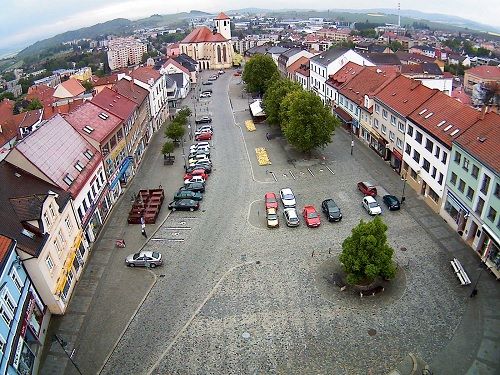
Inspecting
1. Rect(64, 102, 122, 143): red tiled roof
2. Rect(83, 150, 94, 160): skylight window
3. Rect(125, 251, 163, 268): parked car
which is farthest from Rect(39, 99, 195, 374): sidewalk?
Rect(64, 102, 122, 143): red tiled roof

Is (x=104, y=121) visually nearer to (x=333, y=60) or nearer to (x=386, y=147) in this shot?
(x=386, y=147)

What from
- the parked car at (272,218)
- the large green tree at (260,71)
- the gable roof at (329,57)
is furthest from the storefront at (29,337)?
the large green tree at (260,71)

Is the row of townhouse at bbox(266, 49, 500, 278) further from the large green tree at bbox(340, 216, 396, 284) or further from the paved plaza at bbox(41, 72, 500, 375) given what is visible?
the large green tree at bbox(340, 216, 396, 284)

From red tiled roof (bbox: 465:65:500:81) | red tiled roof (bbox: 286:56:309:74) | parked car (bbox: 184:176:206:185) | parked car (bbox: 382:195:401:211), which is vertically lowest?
red tiled roof (bbox: 465:65:500:81)

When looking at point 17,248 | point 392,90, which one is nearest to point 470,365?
point 17,248

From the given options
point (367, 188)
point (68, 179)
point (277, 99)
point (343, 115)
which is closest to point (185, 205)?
point (68, 179)
